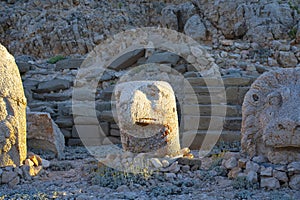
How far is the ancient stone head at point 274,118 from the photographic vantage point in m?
5.89

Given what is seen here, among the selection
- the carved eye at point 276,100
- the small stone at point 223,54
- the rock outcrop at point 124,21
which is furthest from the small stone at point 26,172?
the rock outcrop at point 124,21

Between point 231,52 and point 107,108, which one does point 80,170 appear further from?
point 231,52

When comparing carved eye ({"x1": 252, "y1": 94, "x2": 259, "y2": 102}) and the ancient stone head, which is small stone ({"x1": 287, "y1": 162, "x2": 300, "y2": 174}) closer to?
the ancient stone head

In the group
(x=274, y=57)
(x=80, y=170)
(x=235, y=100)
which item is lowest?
(x=80, y=170)

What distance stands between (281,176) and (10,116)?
3.63m

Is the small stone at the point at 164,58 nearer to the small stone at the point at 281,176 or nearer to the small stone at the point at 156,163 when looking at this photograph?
the small stone at the point at 156,163

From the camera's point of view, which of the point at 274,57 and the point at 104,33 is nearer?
the point at 274,57

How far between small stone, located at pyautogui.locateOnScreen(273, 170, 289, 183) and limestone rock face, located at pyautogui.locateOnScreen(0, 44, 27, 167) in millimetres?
3437

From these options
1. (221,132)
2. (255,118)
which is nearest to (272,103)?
(255,118)

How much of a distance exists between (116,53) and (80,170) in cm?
1004

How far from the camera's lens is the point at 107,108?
38.4 feet

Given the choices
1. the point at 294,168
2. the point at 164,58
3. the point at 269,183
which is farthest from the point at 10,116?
the point at 164,58

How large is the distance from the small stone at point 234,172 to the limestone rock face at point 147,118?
99cm

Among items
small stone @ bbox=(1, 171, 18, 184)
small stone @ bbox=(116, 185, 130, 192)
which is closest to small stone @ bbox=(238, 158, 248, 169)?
small stone @ bbox=(116, 185, 130, 192)
